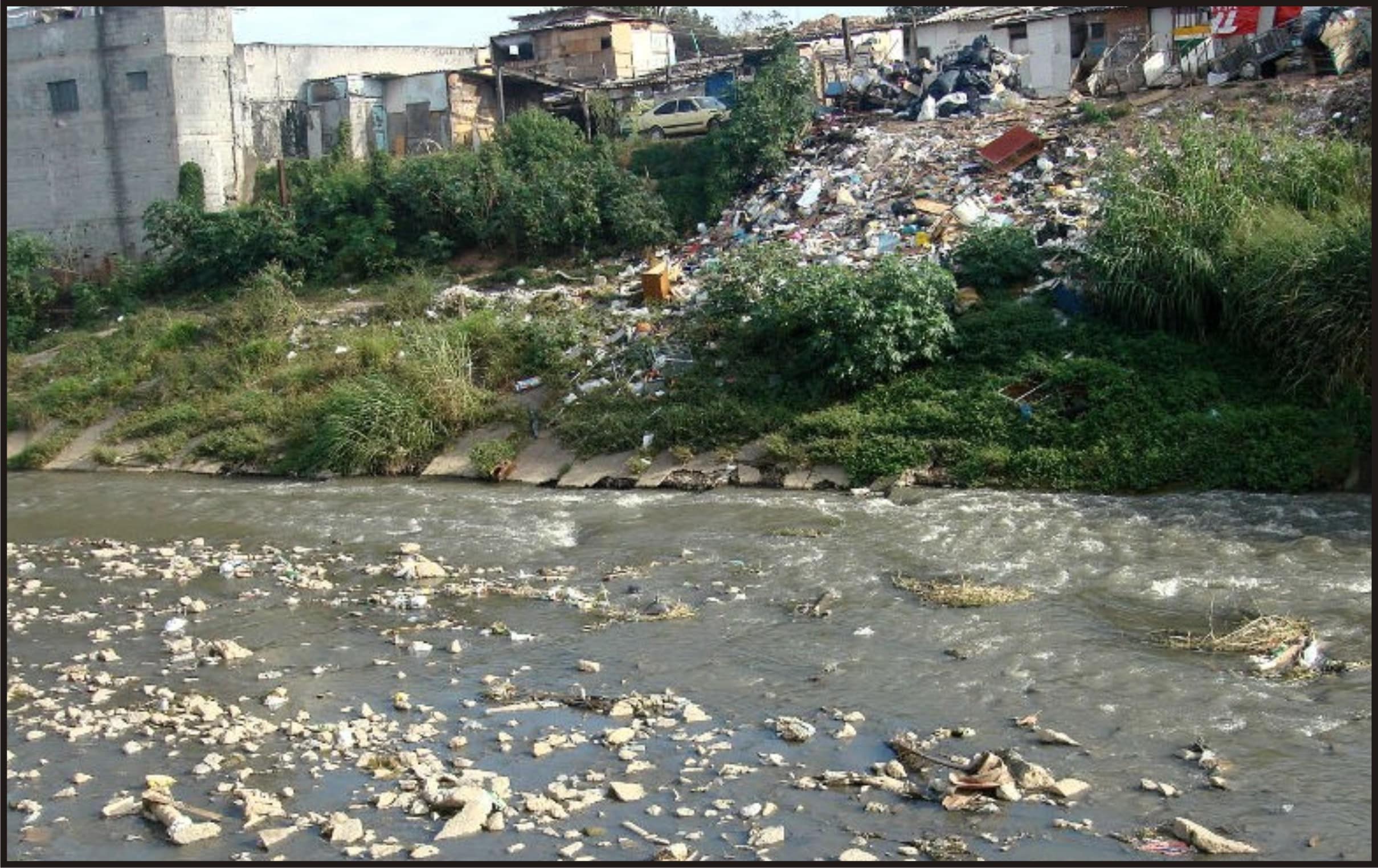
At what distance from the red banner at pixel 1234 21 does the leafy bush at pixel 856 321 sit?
9867mm

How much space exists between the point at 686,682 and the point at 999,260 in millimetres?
7933

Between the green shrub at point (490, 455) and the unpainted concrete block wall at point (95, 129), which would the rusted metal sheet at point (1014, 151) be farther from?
the unpainted concrete block wall at point (95, 129)

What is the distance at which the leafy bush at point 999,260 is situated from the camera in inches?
569

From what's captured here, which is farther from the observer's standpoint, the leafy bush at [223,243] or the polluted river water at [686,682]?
the leafy bush at [223,243]

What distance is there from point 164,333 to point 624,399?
7.84 m

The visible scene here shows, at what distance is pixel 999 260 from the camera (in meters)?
14.5

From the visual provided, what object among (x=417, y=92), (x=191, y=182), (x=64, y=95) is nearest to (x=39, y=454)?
(x=191, y=182)

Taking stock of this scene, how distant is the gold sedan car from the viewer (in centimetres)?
2386

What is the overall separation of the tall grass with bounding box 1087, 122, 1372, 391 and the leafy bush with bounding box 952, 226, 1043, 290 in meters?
0.92

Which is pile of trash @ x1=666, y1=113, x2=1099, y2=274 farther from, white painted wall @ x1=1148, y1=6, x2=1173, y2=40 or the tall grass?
white painted wall @ x1=1148, y1=6, x2=1173, y2=40

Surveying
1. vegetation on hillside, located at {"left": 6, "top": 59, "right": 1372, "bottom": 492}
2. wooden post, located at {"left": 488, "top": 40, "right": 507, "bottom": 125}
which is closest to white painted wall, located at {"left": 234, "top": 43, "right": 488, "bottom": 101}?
wooden post, located at {"left": 488, "top": 40, "right": 507, "bottom": 125}

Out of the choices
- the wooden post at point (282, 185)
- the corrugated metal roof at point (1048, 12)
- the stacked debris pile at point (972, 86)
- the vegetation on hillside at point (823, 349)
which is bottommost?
the vegetation on hillside at point (823, 349)

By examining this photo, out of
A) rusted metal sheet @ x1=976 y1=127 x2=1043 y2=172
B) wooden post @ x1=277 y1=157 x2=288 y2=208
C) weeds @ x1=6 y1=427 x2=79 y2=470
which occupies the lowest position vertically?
weeds @ x1=6 y1=427 x2=79 y2=470

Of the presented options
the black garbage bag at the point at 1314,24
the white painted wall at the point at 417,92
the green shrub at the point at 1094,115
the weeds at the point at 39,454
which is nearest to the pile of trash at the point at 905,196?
the green shrub at the point at 1094,115
